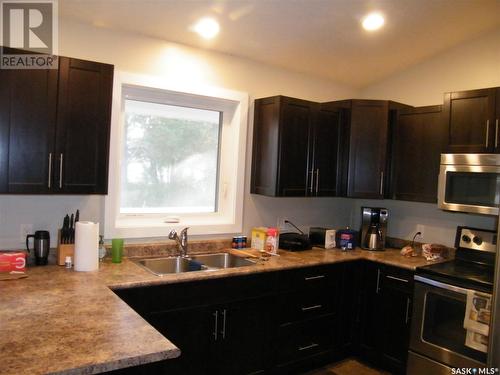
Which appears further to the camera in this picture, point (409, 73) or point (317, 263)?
point (409, 73)

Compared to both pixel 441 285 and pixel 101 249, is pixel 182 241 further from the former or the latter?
pixel 441 285

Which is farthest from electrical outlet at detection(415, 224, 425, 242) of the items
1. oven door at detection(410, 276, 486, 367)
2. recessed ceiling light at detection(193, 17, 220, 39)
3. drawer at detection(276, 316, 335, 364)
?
recessed ceiling light at detection(193, 17, 220, 39)

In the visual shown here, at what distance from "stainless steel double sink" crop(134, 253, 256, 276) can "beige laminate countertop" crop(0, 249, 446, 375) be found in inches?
13.3

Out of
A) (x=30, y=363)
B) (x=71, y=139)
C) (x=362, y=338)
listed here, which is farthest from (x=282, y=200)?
(x=30, y=363)

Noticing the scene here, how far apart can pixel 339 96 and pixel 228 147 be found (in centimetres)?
133

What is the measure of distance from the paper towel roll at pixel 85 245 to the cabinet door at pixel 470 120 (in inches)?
102

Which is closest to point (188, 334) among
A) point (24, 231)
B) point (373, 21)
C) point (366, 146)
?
point (24, 231)

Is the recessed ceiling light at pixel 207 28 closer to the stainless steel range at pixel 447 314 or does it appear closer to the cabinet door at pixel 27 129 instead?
the cabinet door at pixel 27 129

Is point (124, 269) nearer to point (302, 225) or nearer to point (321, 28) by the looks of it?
point (302, 225)

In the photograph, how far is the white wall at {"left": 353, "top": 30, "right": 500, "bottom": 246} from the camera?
3.25 metres

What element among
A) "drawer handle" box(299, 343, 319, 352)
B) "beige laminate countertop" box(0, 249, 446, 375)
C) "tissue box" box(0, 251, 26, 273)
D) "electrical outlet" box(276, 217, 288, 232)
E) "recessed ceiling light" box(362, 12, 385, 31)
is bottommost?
"drawer handle" box(299, 343, 319, 352)

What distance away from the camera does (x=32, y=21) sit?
244 cm

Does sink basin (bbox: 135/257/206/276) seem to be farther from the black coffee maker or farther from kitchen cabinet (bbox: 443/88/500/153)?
kitchen cabinet (bbox: 443/88/500/153)

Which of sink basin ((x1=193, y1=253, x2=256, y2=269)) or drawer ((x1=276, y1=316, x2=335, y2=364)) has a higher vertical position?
sink basin ((x1=193, y1=253, x2=256, y2=269))
